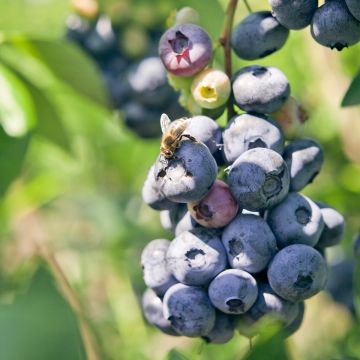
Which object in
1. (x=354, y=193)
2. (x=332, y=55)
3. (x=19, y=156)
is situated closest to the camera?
(x=19, y=156)

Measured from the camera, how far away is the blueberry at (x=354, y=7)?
3.38 ft

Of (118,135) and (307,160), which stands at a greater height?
(118,135)

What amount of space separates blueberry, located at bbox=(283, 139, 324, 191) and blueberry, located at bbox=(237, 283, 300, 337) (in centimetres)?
17

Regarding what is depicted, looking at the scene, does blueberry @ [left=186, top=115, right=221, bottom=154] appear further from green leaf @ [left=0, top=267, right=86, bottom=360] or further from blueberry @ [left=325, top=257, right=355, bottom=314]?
blueberry @ [left=325, top=257, right=355, bottom=314]

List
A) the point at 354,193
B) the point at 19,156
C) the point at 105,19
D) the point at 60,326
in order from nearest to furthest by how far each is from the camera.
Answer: the point at 60,326 < the point at 19,156 < the point at 354,193 < the point at 105,19

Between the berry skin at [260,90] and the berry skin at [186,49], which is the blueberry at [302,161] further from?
the berry skin at [186,49]

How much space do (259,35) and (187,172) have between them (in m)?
0.27

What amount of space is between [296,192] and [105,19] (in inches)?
40.8

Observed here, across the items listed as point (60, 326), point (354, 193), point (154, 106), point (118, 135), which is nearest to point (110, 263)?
point (118, 135)

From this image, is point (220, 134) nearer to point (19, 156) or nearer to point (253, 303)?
point (253, 303)

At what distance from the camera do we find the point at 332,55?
87.7 inches

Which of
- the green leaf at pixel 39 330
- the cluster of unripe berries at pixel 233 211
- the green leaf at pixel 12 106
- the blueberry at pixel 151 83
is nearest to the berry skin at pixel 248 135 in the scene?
the cluster of unripe berries at pixel 233 211

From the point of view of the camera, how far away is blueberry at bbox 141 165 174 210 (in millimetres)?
1173

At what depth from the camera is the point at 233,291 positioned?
3.55 ft
